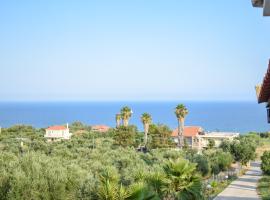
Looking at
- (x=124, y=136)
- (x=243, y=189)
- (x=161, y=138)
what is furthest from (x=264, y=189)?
(x=161, y=138)

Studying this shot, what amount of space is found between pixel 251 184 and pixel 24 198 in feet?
99.7

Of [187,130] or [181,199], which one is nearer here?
[181,199]

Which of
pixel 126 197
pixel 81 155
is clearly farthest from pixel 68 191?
pixel 81 155

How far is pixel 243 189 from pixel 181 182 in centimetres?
2117

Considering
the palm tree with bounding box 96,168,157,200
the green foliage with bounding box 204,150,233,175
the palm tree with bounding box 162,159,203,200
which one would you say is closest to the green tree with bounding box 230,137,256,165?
the green foliage with bounding box 204,150,233,175

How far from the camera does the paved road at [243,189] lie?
112 feet

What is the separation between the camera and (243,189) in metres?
38.8

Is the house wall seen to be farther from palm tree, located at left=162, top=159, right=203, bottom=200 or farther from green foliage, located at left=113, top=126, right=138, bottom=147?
palm tree, located at left=162, top=159, right=203, bottom=200

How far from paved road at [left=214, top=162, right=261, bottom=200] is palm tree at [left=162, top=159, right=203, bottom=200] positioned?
14.6m

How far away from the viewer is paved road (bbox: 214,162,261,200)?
3400 centimetres

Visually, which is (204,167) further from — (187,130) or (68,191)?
(187,130)

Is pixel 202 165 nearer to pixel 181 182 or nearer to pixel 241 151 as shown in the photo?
pixel 241 151

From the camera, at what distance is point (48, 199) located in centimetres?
1644

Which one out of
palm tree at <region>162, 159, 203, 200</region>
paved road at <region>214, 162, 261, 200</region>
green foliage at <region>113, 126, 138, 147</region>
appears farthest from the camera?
green foliage at <region>113, 126, 138, 147</region>
